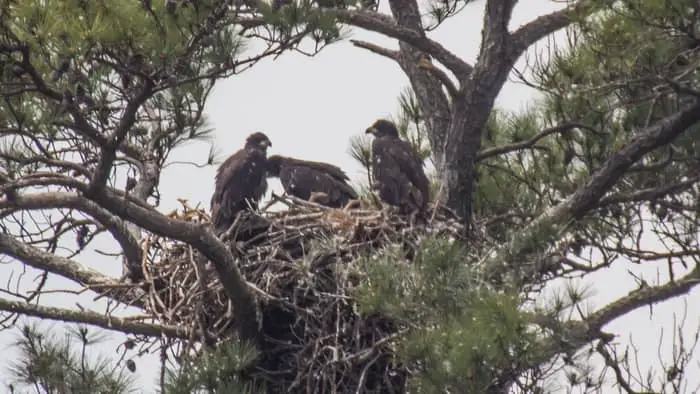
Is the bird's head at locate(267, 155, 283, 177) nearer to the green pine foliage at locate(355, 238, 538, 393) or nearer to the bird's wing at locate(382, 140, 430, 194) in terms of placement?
the bird's wing at locate(382, 140, 430, 194)

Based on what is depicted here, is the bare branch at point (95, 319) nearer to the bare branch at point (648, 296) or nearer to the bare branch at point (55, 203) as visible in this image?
the bare branch at point (55, 203)

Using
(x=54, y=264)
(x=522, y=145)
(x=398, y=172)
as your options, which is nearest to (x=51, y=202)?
(x=54, y=264)

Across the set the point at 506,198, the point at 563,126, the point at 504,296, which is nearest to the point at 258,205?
the point at 506,198

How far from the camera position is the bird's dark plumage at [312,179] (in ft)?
28.8

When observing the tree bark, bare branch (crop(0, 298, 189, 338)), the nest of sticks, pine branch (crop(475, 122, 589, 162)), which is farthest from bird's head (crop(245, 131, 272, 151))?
bare branch (crop(0, 298, 189, 338))

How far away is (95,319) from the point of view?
7.08 metres

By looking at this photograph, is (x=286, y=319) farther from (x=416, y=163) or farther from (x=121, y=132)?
(x=121, y=132)

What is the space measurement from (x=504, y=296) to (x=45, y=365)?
2.12m

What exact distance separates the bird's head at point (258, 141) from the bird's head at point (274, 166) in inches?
4.4

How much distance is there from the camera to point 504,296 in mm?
5500

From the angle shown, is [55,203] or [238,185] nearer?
[55,203]

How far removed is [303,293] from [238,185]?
121 centimetres

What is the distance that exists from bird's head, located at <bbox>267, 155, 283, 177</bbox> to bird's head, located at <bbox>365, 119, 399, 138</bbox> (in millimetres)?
634

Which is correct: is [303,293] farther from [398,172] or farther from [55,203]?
[55,203]
